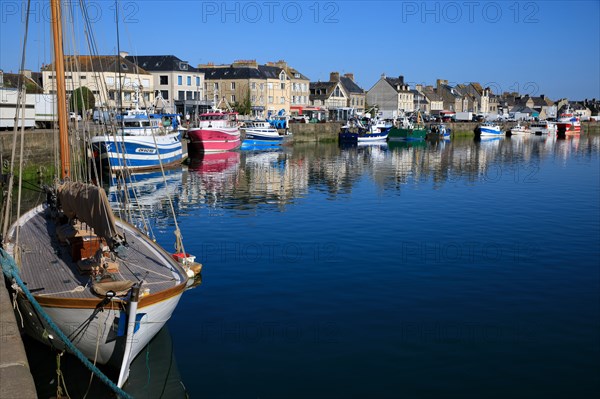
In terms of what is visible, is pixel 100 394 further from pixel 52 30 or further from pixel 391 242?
pixel 391 242

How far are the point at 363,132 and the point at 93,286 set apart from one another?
7691 cm

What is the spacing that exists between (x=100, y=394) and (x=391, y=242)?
12927 mm

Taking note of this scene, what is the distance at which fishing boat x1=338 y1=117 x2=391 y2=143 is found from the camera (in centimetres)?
8338

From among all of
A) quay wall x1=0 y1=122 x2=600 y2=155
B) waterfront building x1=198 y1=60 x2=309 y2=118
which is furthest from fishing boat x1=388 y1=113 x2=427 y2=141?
waterfront building x1=198 y1=60 x2=309 y2=118

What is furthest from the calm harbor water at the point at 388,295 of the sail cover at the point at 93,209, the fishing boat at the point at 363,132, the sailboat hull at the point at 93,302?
the fishing boat at the point at 363,132

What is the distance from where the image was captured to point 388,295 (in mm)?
15336

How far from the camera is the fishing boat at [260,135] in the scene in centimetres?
7238

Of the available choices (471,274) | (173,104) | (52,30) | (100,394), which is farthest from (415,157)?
(100,394)

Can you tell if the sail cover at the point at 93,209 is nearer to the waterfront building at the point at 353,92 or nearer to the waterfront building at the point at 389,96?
the waterfront building at the point at 353,92

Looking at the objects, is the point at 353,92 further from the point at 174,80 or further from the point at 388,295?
the point at 388,295

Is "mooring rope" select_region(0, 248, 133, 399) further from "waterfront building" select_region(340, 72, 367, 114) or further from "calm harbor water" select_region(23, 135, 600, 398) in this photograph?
"waterfront building" select_region(340, 72, 367, 114)

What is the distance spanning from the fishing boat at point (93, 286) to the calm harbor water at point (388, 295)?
1649 millimetres

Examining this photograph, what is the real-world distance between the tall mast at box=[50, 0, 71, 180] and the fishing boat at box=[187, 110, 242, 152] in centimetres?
4395

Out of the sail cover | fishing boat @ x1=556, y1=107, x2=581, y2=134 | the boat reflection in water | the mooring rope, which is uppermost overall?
fishing boat @ x1=556, y1=107, x2=581, y2=134
